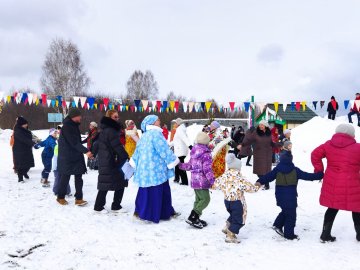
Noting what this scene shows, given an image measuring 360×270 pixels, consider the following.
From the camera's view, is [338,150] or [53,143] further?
[53,143]

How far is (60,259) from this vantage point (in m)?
4.25

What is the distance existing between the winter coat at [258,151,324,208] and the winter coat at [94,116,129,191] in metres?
2.65

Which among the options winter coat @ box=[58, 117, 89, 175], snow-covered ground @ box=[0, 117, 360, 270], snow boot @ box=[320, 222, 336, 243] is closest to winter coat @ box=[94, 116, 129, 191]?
snow-covered ground @ box=[0, 117, 360, 270]

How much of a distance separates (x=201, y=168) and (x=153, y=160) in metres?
0.86

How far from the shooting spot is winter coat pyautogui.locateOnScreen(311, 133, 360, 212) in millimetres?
4684

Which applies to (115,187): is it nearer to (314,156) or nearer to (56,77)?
(314,156)

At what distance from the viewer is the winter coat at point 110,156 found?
6.12 metres

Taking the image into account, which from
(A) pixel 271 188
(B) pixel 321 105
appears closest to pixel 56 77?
(B) pixel 321 105

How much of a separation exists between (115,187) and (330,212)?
11.9ft

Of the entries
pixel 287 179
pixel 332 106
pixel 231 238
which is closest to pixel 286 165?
pixel 287 179

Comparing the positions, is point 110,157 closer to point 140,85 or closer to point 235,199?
point 235,199

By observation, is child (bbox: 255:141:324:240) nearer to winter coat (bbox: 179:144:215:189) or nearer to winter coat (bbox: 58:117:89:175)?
winter coat (bbox: 179:144:215:189)

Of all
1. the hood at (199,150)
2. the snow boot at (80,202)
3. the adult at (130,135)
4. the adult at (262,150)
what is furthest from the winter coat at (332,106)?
the snow boot at (80,202)

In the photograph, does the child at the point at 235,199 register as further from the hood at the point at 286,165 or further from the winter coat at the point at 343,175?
the winter coat at the point at 343,175
